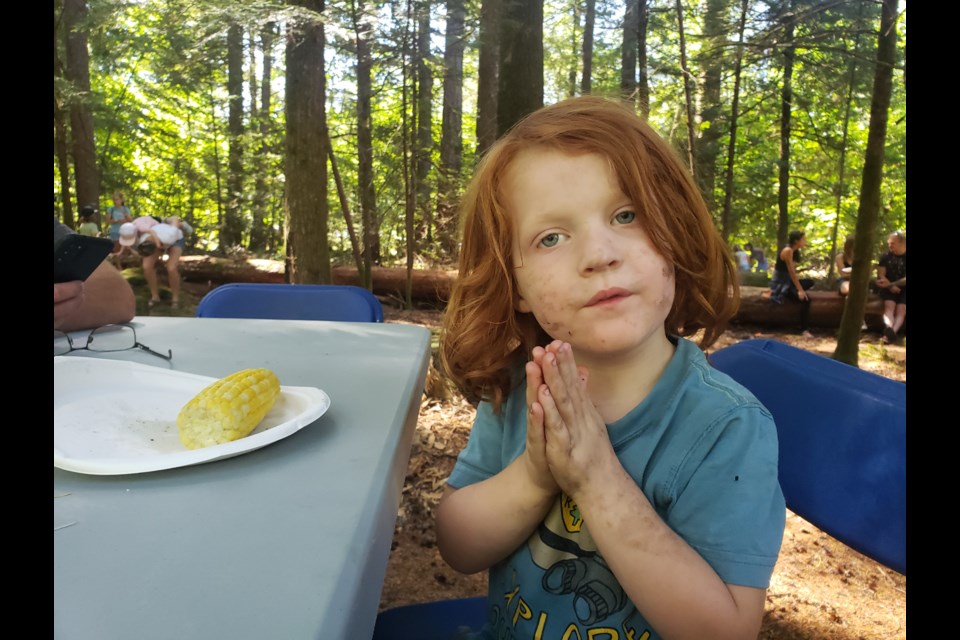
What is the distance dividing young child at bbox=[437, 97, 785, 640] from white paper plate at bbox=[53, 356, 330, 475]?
302mm

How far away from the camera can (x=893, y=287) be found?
27.1ft

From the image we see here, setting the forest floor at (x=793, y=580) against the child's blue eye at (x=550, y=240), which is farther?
the forest floor at (x=793, y=580)

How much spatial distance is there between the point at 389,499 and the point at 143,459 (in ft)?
0.98

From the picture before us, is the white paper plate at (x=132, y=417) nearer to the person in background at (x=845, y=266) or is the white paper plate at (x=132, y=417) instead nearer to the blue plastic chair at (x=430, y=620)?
the blue plastic chair at (x=430, y=620)

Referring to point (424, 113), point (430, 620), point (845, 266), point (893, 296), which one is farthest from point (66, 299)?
point (845, 266)

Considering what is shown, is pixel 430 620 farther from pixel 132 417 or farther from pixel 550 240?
pixel 550 240

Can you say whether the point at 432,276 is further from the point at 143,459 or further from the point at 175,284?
the point at 143,459

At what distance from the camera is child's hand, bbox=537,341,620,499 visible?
77 centimetres

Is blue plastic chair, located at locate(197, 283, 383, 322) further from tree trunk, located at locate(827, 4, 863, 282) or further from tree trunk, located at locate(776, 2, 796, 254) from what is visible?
tree trunk, located at locate(776, 2, 796, 254)

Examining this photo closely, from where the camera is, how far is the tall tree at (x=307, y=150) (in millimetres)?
5883

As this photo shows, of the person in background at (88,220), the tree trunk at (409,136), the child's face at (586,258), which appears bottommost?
the child's face at (586,258)

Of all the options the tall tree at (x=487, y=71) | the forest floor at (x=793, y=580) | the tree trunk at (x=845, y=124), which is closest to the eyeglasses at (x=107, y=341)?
the forest floor at (x=793, y=580)
